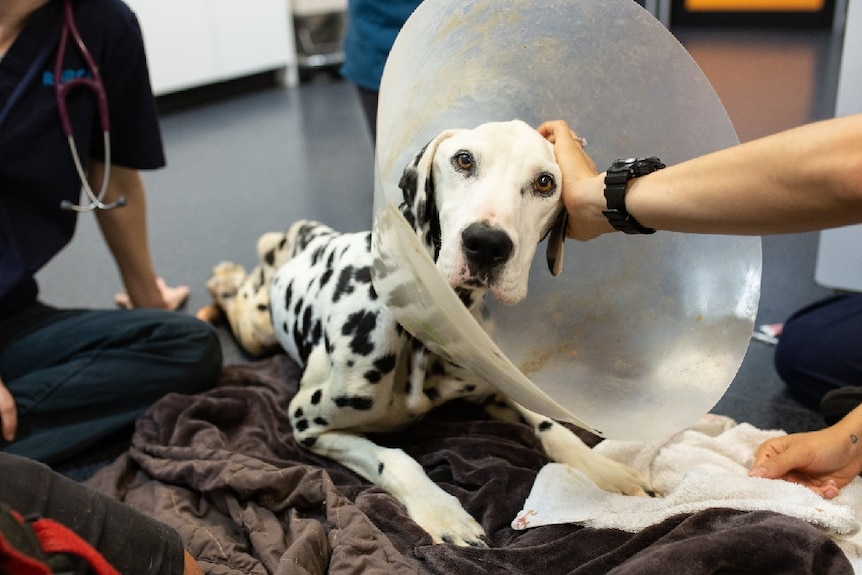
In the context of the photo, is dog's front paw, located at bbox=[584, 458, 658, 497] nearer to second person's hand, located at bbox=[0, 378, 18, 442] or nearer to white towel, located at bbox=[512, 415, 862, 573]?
white towel, located at bbox=[512, 415, 862, 573]

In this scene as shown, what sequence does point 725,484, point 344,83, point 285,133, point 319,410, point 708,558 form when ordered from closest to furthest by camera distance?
point 708,558 < point 725,484 < point 319,410 < point 285,133 < point 344,83

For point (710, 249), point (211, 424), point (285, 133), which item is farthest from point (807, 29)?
point (211, 424)

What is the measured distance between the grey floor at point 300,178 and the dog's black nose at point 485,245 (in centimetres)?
116

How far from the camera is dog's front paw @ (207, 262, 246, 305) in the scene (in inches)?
122

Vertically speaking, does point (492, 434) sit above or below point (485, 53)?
below

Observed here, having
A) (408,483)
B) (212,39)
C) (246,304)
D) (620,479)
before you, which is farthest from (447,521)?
(212,39)

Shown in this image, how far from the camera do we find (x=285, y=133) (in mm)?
5715

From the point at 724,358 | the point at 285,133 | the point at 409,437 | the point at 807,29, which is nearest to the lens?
the point at 724,358

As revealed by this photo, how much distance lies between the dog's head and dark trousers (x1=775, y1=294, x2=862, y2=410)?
1006 millimetres

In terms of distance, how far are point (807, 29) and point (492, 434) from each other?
24.8ft

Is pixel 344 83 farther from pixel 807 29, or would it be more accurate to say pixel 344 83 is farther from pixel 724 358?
pixel 724 358

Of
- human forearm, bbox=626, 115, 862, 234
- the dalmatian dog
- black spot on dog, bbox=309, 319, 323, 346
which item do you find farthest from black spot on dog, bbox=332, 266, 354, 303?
human forearm, bbox=626, 115, 862, 234

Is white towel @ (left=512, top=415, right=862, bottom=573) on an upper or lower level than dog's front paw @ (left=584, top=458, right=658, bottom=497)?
upper

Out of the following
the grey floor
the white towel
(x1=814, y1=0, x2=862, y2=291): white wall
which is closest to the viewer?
the white towel
